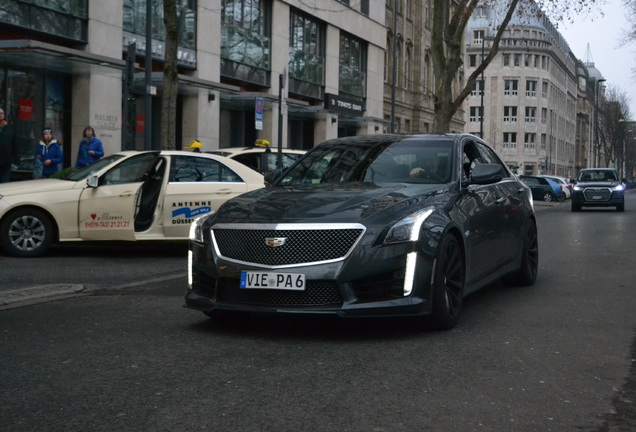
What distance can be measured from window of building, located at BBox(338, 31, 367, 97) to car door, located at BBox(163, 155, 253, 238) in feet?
87.7

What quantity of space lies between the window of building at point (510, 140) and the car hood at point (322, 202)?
11351 centimetres

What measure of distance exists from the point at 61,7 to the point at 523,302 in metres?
17.3

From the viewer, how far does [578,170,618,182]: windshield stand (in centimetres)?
3503

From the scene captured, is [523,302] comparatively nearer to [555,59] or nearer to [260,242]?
[260,242]

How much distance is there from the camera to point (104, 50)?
2397 cm

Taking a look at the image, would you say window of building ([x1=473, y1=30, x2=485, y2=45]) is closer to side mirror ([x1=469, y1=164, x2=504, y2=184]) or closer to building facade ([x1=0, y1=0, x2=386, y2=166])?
building facade ([x1=0, y1=0, x2=386, y2=166])

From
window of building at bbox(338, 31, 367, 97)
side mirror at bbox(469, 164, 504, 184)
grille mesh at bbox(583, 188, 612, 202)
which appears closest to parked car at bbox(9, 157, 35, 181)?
side mirror at bbox(469, 164, 504, 184)

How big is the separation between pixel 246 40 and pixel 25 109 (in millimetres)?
10503

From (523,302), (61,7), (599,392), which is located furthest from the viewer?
(61,7)

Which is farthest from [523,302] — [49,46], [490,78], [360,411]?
[490,78]

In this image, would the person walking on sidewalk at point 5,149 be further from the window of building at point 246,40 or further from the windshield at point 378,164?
the window of building at point 246,40

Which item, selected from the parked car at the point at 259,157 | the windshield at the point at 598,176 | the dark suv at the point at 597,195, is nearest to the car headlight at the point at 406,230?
the parked car at the point at 259,157

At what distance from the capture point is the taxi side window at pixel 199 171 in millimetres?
12781

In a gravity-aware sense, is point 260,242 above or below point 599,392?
above
